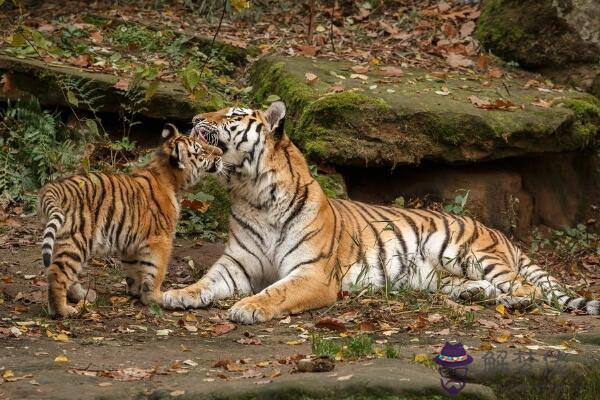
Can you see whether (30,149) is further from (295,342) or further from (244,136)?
(295,342)

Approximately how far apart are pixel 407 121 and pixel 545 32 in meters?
3.04

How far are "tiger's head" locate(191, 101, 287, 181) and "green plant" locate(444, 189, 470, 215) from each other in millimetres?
2344

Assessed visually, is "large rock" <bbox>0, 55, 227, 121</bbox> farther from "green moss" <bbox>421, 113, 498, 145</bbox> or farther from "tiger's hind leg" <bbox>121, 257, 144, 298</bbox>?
"tiger's hind leg" <bbox>121, 257, 144, 298</bbox>

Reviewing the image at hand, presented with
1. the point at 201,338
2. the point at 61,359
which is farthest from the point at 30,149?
the point at 61,359

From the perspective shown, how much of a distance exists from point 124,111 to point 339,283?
3.34m

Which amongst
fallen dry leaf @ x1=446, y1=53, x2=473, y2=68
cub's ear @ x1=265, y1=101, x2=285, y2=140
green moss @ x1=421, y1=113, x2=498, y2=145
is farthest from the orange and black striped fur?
fallen dry leaf @ x1=446, y1=53, x2=473, y2=68

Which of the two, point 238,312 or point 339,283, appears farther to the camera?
point 339,283

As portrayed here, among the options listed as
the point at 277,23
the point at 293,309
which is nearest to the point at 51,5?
the point at 277,23

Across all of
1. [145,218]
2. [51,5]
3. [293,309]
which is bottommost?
[293,309]

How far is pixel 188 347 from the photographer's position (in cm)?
579

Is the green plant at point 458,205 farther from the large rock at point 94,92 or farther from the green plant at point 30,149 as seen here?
the green plant at point 30,149

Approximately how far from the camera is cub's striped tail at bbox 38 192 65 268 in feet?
18.1

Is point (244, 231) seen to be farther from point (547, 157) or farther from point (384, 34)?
point (384, 34)

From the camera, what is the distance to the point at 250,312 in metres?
6.47
